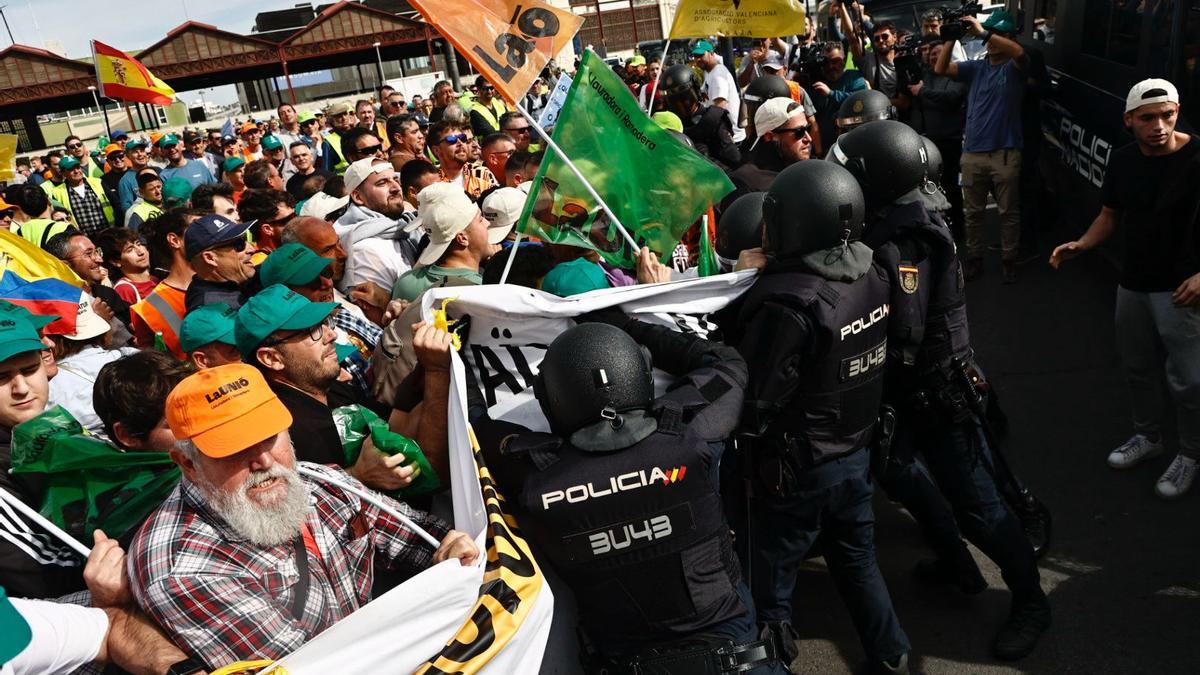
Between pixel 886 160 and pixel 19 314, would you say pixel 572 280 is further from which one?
pixel 19 314

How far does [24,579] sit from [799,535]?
8.33ft

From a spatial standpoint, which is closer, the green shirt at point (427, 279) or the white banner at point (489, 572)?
the white banner at point (489, 572)

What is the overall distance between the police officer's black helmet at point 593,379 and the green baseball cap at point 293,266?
6.18 feet

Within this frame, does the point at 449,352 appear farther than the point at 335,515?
Yes

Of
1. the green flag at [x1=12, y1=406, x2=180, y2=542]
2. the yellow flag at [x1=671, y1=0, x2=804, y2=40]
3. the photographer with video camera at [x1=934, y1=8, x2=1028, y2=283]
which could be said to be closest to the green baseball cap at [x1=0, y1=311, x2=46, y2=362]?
the green flag at [x1=12, y1=406, x2=180, y2=542]

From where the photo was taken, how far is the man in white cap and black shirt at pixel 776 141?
581cm

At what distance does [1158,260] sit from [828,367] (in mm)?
2328

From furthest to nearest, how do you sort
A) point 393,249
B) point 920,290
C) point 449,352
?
point 393,249 < point 920,290 < point 449,352

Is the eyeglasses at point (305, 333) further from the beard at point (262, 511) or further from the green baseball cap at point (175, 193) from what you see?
the green baseball cap at point (175, 193)

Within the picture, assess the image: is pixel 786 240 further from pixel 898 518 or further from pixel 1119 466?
pixel 1119 466

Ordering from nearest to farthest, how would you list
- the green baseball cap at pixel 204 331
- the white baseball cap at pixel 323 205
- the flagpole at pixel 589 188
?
1. the green baseball cap at pixel 204 331
2. the flagpole at pixel 589 188
3. the white baseball cap at pixel 323 205

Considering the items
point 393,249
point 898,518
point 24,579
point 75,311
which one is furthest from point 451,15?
point 898,518

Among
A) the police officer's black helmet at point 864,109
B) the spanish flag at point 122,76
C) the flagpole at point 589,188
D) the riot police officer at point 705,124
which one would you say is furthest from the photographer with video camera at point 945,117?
the spanish flag at point 122,76

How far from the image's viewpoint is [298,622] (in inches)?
88.5
